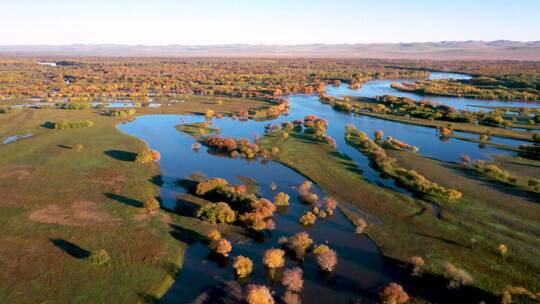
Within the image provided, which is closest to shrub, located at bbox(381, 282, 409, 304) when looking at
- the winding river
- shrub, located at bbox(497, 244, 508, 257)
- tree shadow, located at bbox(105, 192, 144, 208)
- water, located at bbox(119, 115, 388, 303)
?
the winding river

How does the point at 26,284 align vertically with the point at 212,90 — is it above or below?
below

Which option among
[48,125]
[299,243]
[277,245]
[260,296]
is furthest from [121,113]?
[260,296]

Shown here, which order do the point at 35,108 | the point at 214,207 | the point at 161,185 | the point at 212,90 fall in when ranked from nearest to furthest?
the point at 214,207 → the point at 161,185 → the point at 35,108 → the point at 212,90

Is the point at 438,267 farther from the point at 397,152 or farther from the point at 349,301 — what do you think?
the point at 397,152

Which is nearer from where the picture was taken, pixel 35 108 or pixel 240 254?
pixel 240 254

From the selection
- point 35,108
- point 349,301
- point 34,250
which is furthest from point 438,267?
point 35,108

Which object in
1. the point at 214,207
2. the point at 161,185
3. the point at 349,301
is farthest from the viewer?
the point at 161,185
